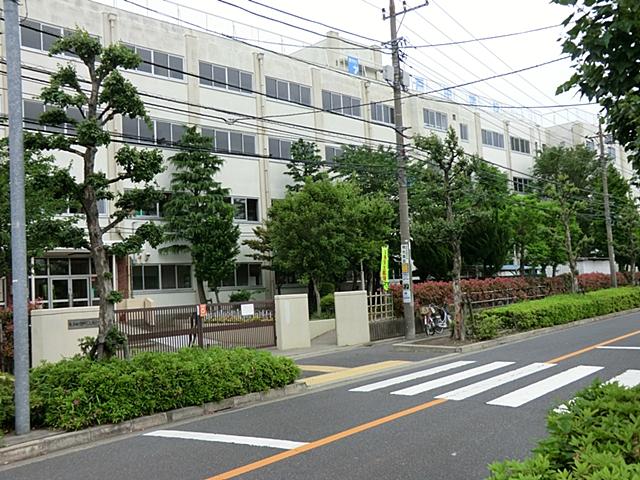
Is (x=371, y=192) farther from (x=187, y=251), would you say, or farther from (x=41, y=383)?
(x=41, y=383)

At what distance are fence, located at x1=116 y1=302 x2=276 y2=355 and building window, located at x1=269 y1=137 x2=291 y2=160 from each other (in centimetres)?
1845

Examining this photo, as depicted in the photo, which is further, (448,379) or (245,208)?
(245,208)

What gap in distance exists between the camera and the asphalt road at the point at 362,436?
6.33m

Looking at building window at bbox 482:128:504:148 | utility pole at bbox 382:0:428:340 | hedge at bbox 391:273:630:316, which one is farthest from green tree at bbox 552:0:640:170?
building window at bbox 482:128:504:148

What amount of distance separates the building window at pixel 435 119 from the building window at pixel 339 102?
7418 mm

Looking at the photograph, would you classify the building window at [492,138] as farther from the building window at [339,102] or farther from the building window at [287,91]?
the building window at [287,91]

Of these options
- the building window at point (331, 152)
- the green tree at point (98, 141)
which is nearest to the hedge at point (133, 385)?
the green tree at point (98, 141)

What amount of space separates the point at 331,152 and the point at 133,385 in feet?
104

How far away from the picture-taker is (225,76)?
33844mm

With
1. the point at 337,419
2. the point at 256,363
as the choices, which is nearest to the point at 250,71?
the point at 256,363

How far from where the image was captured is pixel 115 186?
28.1m

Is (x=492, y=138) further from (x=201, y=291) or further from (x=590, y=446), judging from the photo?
(x=590, y=446)

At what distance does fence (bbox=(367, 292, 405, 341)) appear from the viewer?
21203 mm

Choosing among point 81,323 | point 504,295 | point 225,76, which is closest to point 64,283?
point 225,76
